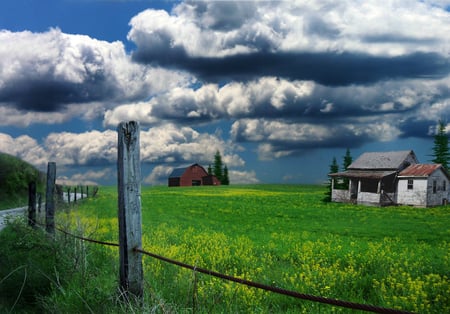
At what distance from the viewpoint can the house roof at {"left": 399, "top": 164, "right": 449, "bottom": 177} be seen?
91.6ft

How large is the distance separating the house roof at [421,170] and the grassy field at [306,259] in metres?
7.13

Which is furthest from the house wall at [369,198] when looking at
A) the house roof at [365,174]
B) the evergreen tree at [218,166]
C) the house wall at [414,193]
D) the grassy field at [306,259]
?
the evergreen tree at [218,166]

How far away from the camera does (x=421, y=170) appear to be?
28.5 meters

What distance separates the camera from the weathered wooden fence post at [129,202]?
5105 millimetres

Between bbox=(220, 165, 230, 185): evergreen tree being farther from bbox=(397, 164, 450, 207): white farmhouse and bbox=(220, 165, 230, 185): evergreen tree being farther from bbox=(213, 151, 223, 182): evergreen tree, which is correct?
bbox=(397, 164, 450, 207): white farmhouse

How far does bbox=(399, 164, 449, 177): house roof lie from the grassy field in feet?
23.4

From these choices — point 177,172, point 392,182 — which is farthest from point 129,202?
point 177,172

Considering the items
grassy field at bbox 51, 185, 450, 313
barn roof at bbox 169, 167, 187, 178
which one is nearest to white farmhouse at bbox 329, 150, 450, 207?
grassy field at bbox 51, 185, 450, 313

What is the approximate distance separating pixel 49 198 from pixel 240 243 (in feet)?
18.4

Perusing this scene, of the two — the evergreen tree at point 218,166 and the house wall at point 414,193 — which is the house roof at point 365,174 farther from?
the evergreen tree at point 218,166

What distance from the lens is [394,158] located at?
1272 inches

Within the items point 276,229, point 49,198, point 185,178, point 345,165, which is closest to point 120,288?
point 49,198

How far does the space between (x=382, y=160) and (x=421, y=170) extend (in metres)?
4.21

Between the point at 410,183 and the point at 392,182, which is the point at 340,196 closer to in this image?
the point at 392,182
